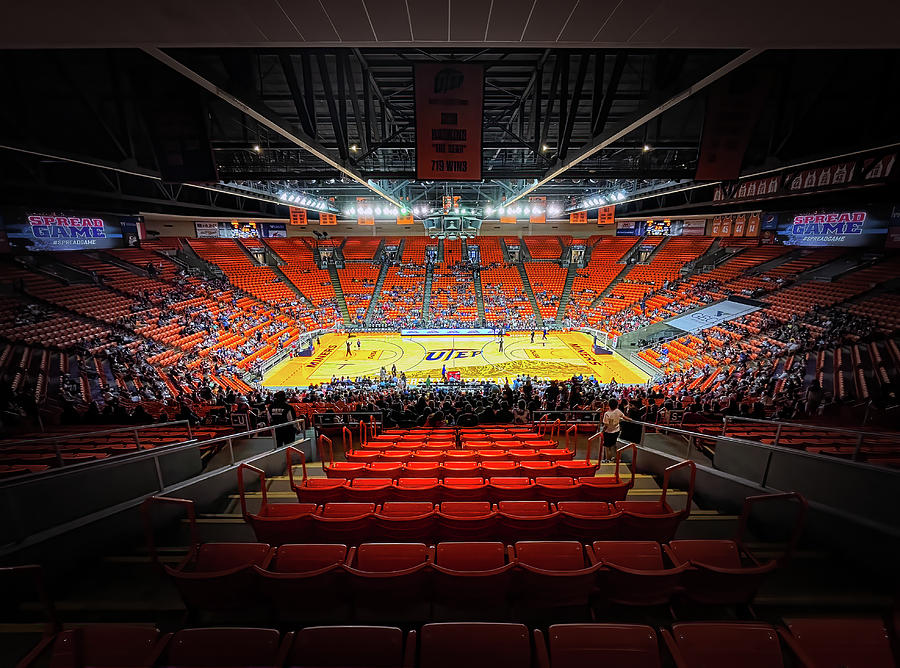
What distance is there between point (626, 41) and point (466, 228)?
18.5 m

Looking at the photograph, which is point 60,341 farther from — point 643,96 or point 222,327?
point 643,96

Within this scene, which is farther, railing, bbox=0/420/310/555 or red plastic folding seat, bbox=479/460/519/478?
red plastic folding seat, bbox=479/460/519/478

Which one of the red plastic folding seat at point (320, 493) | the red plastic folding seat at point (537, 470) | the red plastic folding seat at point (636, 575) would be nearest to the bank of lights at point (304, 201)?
the red plastic folding seat at point (320, 493)

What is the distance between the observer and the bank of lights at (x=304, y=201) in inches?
830

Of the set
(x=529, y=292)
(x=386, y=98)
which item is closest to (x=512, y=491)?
(x=386, y=98)

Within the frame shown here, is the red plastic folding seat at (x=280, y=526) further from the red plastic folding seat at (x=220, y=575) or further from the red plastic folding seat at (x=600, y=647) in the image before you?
the red plastic folding seat at (x=600, y=647)

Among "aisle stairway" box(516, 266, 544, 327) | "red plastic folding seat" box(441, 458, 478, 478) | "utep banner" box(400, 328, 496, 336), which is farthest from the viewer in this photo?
"aisle stairway" box(516, 266, 544, 327)

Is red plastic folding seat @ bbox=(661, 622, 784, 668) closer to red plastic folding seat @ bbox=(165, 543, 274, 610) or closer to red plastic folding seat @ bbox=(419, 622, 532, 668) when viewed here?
red plastic folding seat @ bbox=(419, 622, 532, 668)

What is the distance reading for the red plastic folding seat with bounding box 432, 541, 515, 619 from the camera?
2623 millimetres

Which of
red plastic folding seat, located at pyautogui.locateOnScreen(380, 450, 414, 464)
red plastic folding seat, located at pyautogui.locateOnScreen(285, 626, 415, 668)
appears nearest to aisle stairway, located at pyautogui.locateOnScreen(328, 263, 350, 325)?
red plastic folding seat, located at pyautogui.locateOnScreen(380, 450, 414, 464)

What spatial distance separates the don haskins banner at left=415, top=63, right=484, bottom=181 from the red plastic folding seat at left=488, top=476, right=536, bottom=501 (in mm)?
5567

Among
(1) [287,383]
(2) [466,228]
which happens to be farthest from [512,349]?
(1) [287,383]

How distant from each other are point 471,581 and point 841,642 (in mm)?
2112

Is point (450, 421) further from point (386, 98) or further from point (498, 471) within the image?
point (386, 98)
